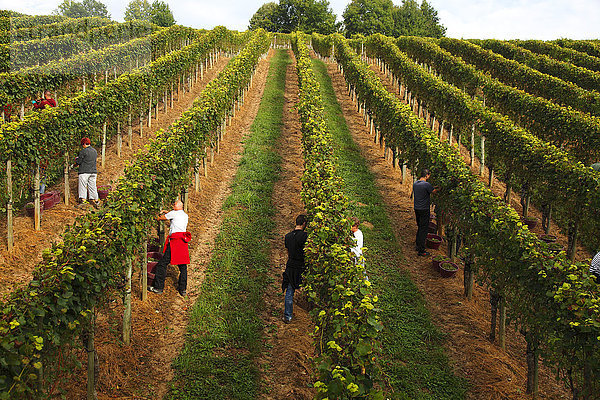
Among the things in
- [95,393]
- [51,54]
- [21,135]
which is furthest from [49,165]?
[51,54]

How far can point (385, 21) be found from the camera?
9625cm

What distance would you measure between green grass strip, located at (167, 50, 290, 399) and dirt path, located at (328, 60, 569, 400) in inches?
156

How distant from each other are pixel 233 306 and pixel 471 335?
5.16m

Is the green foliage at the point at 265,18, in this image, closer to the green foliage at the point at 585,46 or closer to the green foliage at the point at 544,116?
the green foliage at the point at 585,46

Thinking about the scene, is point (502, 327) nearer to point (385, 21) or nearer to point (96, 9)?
point (385, 21)

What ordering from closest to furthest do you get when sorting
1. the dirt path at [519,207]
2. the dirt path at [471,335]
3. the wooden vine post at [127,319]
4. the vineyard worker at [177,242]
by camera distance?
the dirt path at [471,335]
the wooden vine post at [127,319]
the vineyard worker at [177,242]
the dirt path at [519,207]

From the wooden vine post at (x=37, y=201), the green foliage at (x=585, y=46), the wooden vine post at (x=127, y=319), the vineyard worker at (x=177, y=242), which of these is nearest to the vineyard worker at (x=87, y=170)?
the wooden vine post at (x=37, y=201)

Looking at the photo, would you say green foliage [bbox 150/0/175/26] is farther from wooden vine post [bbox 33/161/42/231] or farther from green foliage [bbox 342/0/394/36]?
wooden vine post [bbox 33/161/42/231]

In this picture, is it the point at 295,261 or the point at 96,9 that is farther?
the point at 96,9

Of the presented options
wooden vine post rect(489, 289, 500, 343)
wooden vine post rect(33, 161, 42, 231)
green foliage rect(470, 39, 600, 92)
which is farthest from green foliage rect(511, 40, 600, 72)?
wooden vine post rect(33, 161, 42, 231)

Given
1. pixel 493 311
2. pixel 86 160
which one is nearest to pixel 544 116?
pixel 493 311

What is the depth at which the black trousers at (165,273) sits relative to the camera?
10.7 meters

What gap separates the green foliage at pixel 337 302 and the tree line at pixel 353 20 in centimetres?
8968

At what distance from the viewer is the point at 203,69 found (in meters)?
37.1
